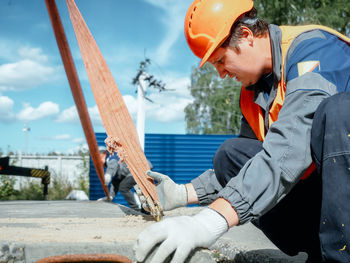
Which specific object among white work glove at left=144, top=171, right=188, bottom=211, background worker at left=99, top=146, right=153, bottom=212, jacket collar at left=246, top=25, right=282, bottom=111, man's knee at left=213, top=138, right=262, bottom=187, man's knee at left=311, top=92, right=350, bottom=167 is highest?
jacket collar at left=246, top=25, right=282, bottom=111

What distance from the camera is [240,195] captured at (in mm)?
1183

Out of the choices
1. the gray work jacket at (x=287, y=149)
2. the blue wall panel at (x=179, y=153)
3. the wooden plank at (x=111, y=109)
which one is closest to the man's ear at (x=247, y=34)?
the gray work jacket at (x=287, y=149)

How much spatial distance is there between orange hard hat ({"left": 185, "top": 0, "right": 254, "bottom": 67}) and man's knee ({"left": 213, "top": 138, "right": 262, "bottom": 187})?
53 cm

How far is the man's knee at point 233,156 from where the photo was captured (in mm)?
1878

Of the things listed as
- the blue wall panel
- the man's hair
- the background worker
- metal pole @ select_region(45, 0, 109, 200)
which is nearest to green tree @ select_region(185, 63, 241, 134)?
the blue wall panel

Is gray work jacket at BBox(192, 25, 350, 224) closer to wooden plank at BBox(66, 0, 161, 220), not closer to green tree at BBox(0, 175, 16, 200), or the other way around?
wooden plank at BBox(66, 0, 161, 220)

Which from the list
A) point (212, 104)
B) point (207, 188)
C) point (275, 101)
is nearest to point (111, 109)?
point (207, 188)

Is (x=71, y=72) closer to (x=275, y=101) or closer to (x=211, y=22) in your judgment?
(x=211, y=22)

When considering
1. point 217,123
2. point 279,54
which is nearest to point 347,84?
point 279,54

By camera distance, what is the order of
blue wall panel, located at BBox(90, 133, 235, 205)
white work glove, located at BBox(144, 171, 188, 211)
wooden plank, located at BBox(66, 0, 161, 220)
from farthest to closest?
blue wall panel, located at BBox(90, 133, 235, 205), wooden plank, located at BBox(66, 0, 161, 220), white work glove, located at BBox(144, 171, 188, 211)

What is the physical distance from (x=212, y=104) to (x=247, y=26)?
64.4ft

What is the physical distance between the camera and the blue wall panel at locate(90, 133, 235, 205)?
8.30 metres

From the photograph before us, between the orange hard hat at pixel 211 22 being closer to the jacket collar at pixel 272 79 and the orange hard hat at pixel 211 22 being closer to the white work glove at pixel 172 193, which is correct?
the jacket collar at pixel 272 79

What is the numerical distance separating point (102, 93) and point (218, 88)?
64.3 feet
